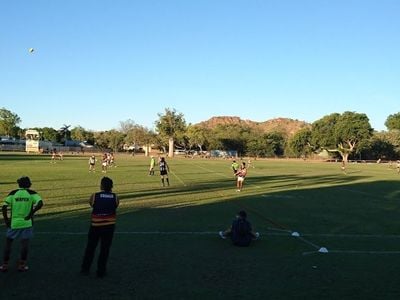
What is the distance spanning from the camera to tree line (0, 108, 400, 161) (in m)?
118

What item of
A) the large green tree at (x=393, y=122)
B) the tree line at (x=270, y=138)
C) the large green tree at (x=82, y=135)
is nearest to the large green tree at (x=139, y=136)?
the tree line at (x=270, y=138)

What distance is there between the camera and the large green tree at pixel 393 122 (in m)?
107

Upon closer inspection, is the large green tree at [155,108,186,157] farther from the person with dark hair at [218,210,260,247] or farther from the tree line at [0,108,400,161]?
the person with dark hair at [218,210,260,247]

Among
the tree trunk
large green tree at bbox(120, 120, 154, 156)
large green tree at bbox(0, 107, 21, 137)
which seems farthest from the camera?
large green tree at bbox(0, 107, 21, 137)

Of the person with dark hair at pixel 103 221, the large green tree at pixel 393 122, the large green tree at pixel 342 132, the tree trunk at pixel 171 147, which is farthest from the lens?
the tree trunk at pixel 171 147

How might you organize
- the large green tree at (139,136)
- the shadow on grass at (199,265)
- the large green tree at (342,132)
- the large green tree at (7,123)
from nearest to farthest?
the shadow on grass at (199,265) < the large green tree at (342,132) < the large green tree at (139,136) < the large green tree at (7,123)

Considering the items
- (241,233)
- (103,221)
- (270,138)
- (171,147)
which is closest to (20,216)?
(103,221)

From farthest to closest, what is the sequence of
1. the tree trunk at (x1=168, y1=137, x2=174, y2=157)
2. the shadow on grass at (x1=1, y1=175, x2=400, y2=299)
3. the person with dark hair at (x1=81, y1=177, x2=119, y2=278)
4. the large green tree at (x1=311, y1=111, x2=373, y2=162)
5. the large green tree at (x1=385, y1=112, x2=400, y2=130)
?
the tree trunk at (x1=168, y1=137, x2=174, y2=157), the large green tree at (x1=311, y1=111, x2=373, y2=162), the large green tree at (x1=385, y1=112, x2=400, y2=130), the person with dark hair at (x1=81, y1=177, x2=119, y2=278), the shadow on grass at (x1=1, y1=175, x2=400, y2=299)

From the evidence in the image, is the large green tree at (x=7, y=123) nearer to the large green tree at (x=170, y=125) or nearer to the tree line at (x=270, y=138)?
the tree line at (x=270, y=138)

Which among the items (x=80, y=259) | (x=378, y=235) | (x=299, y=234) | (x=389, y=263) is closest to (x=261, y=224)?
(x=299, y=234)

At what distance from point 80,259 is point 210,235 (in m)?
3.85

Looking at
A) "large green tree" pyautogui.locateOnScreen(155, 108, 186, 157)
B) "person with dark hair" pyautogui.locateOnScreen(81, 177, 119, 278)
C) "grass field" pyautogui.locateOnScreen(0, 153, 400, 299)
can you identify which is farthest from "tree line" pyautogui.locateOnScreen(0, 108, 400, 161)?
"person with dark hair" pyautogui.locateOnScreen(81, 177, 119, 278)

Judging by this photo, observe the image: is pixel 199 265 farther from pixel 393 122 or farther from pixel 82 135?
pixel 82 135

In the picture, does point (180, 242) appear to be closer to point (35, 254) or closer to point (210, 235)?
point (210, 235)
